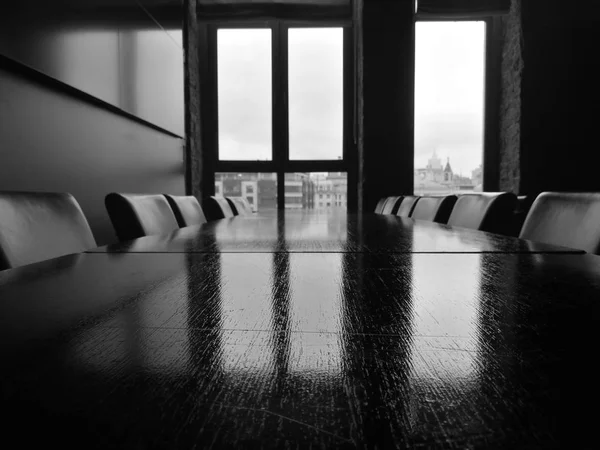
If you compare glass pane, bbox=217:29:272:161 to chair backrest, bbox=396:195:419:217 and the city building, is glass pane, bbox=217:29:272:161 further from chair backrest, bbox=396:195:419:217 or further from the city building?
chair backrest, bbox=396:195:419:217

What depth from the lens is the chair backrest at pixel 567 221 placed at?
0.85 meters

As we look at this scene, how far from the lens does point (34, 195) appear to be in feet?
2.87

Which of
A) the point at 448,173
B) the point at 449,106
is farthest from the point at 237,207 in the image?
the point at 449,106

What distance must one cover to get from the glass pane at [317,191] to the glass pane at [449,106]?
3.10ft

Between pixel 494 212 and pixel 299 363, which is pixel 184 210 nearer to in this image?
pixel 494 212

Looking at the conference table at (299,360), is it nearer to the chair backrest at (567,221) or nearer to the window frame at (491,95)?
the chair backrest at (567,221)

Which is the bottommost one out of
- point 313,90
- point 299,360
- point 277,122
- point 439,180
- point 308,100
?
point 299,360

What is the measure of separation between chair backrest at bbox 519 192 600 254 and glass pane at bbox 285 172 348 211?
3.68 m

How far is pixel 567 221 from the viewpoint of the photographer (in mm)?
955

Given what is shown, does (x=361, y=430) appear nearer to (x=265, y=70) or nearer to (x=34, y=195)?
(x=34, y=195)

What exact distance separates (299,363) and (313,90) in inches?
195

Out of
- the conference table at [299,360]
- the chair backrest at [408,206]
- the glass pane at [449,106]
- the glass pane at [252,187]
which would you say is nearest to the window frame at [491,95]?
the glass pane at [449,106]

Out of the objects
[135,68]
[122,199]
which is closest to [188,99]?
[135,68]

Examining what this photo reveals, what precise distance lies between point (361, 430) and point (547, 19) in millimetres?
4586
